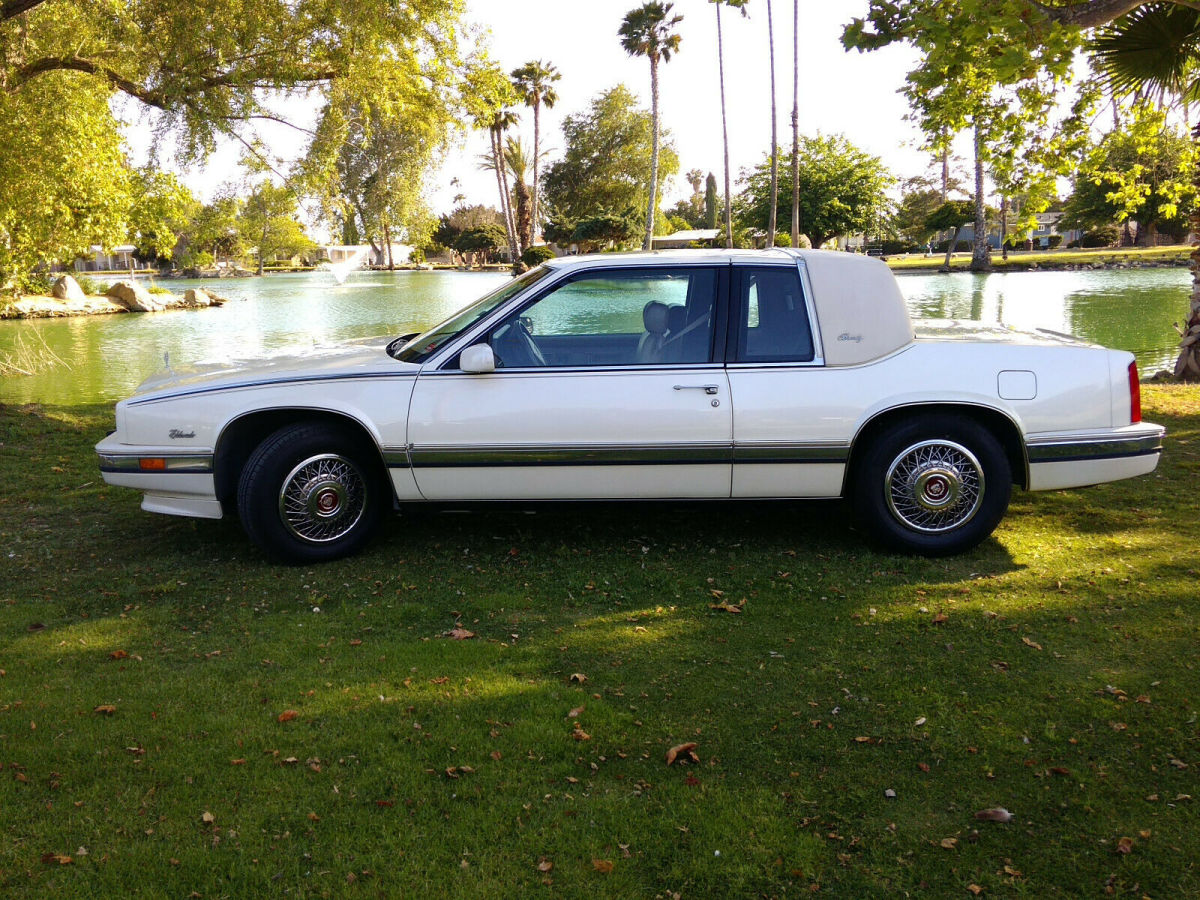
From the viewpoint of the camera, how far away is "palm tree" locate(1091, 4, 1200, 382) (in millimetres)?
10148

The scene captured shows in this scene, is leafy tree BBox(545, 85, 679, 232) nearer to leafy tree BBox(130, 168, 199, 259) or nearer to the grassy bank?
the grassy bank

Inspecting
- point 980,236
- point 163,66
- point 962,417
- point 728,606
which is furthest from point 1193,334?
point 980,236

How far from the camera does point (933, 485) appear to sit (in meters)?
5.38

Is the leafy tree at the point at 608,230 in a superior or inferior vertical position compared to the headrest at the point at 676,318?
superior

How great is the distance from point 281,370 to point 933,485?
12.5 feet

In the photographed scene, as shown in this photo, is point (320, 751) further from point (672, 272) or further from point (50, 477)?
point (50, 477)

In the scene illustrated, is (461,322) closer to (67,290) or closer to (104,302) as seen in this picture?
(67,290)

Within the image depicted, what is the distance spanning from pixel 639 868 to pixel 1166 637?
2892 mm

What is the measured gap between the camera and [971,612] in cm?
467

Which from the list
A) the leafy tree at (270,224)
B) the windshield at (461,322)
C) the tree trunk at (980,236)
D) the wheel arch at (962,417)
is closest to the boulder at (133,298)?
the leafy tree at (270,224)

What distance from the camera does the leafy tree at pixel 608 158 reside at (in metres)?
77.7

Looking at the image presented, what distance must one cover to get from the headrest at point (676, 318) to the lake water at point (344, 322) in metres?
2.62

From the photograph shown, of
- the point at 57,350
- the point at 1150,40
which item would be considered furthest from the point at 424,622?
the point at 57,350

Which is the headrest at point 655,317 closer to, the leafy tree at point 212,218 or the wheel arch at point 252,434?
the wheel arch at point 252,434
